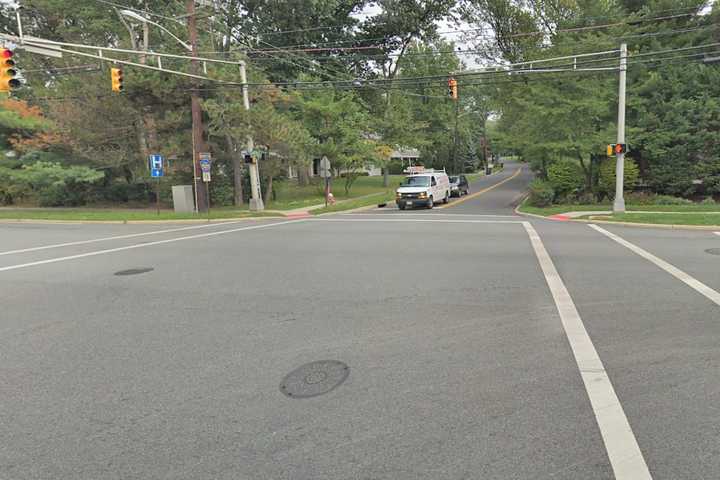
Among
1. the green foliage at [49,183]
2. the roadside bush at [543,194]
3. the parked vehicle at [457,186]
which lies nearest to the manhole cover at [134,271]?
the green foliage at [49,183]

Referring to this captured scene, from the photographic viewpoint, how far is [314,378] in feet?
13.9

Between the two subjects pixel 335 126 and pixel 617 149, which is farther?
pixel 335 126

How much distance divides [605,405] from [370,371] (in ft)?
6.28

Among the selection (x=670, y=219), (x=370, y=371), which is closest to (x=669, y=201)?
(x=670, y=219)

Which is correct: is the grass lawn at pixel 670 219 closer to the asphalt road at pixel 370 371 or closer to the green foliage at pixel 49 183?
the asphalt road at pixel 370 371

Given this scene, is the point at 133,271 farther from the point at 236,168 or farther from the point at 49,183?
the point at 49,183

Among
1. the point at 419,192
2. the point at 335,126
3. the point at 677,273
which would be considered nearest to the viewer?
the point at 677,273

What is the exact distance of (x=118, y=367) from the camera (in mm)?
4590

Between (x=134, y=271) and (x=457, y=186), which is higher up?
(x=457, y=186)

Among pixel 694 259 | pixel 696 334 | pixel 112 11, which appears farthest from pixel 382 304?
pixel 112 11

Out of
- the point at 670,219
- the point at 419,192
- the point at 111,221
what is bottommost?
the point at 670,219

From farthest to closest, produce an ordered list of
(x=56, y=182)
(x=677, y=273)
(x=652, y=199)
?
(x=652, y=199) → (x=56, y=182) → (x=677, y=273)

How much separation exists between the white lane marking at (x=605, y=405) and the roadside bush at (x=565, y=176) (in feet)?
72.8

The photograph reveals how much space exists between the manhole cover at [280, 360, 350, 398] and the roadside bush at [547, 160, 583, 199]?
25.1 metres
